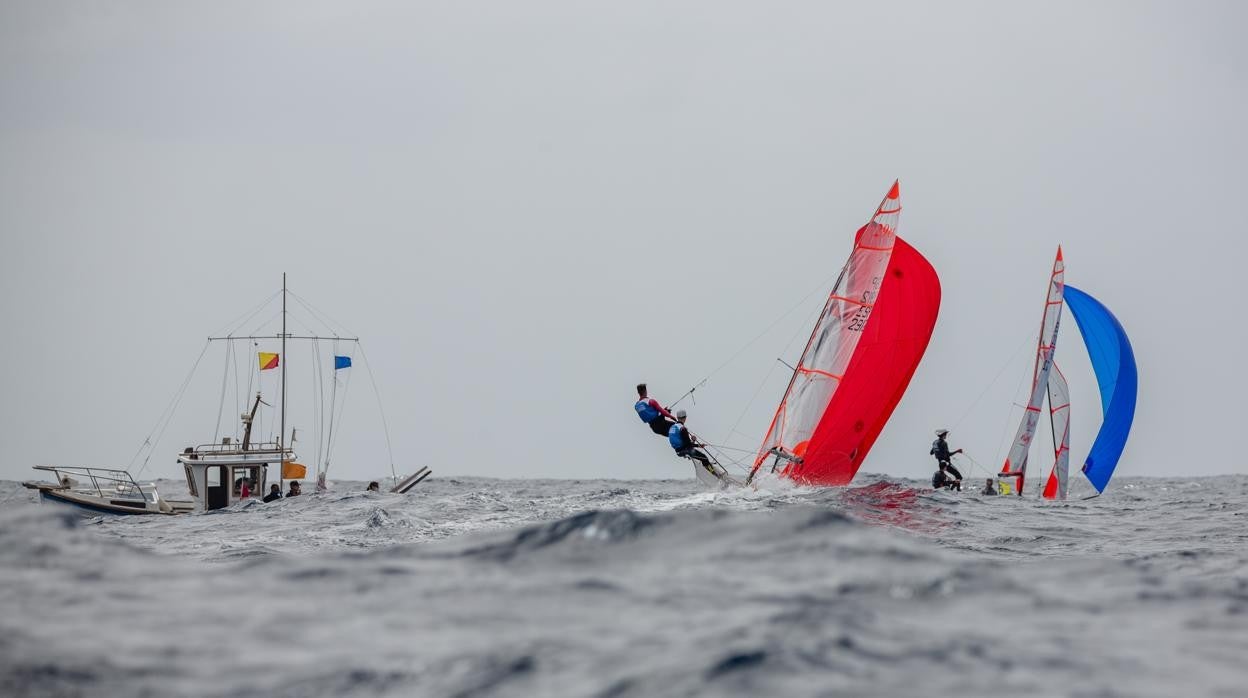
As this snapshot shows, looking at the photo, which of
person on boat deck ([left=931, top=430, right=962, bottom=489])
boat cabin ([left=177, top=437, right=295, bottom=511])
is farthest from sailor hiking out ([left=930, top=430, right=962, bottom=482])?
boat cabin ([left=177, top=437, right=295, bottom=511])

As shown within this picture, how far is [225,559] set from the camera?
15.7 meters

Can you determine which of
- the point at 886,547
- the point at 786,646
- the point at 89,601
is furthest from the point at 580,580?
the point at 89,601

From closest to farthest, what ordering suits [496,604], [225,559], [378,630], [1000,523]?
[378,630] → [496,604] → [225,559] → [1000,523]

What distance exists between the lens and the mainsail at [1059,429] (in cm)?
3528

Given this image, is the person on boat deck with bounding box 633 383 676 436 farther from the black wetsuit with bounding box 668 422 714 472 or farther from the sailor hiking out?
the sailor hiking out

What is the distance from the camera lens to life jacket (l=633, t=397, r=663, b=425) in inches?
993

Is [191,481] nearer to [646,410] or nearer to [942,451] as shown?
[646,410]

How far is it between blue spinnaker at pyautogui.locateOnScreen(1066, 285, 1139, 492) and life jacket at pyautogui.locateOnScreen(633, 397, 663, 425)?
17829 millimetres

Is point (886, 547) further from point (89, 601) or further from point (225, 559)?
point (225, 559)

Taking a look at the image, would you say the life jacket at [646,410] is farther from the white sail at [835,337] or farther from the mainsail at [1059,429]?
the mainsail at [1059,429]

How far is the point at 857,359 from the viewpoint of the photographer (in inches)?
1100

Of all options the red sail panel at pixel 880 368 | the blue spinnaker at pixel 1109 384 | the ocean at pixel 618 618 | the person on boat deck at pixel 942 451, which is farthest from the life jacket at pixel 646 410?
the blue spinnaker at pixel 1109 384

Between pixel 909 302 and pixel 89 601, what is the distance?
23732 millimetres

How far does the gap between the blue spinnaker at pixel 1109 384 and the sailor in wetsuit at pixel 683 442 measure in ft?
52.4
